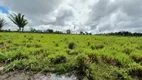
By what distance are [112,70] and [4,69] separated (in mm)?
2802

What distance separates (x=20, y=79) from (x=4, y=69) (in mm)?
828

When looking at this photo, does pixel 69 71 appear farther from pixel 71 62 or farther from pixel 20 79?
pixel 20 79

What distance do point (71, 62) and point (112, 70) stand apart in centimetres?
106

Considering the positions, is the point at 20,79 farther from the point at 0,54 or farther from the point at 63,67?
the point at 0,54

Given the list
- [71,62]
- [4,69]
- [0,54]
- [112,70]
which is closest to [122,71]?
[112,70]

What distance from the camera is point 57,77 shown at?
4.71 metres

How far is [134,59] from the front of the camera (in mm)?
6105

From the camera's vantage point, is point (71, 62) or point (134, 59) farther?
point (134, 59)

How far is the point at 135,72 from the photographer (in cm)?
506

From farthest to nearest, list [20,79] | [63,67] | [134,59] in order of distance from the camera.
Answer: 1. [134,59]
2. [63,67]
3. [20,79]

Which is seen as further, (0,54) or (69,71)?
(0,54)

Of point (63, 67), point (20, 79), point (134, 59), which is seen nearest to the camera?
point (20, 79)

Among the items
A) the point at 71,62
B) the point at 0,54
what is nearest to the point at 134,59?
the point at 71,62

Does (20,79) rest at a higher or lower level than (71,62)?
lower
